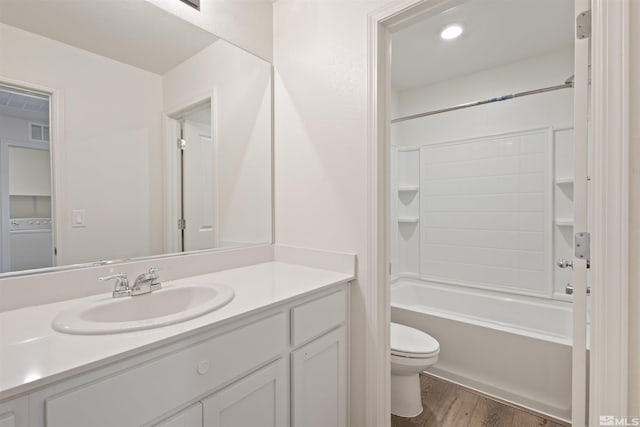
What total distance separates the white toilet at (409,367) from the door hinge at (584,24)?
1.48 m

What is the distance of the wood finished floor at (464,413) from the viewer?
1546 mm

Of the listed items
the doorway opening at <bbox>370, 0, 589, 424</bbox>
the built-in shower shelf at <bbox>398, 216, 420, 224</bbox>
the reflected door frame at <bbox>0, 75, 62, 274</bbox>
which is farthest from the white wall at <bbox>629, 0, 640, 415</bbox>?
the built-in shower shelf at <bbox>398, 216, 420, 224</bbox>

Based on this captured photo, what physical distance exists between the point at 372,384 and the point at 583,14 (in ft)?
5.10

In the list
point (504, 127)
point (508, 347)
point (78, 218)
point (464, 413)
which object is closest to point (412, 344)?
point (464, 413)

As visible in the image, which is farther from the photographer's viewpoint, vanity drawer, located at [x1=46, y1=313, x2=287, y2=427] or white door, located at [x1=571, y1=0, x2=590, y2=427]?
white door, located at [x1=571, y1=0, x2=590, y2=427]

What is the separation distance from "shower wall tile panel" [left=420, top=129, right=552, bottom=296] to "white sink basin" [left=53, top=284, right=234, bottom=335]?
87.9 inches

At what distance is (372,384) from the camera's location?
1.29 metres

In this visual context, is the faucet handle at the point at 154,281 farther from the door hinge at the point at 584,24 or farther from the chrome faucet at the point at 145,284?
the door hinge at the point at 584,24

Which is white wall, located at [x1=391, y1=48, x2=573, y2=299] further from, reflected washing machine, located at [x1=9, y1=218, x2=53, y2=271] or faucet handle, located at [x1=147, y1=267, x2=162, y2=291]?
reflected washing machine, located at [x1=9, y1=218, x2=53, y2=271]

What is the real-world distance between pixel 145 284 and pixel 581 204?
1489 millimetres

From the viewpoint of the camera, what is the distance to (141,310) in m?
1.03

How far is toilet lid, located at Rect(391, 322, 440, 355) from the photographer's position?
5.08ft

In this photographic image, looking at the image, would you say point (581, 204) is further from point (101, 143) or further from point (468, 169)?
point (468, 169)

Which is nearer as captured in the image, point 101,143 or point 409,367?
point 101,143
